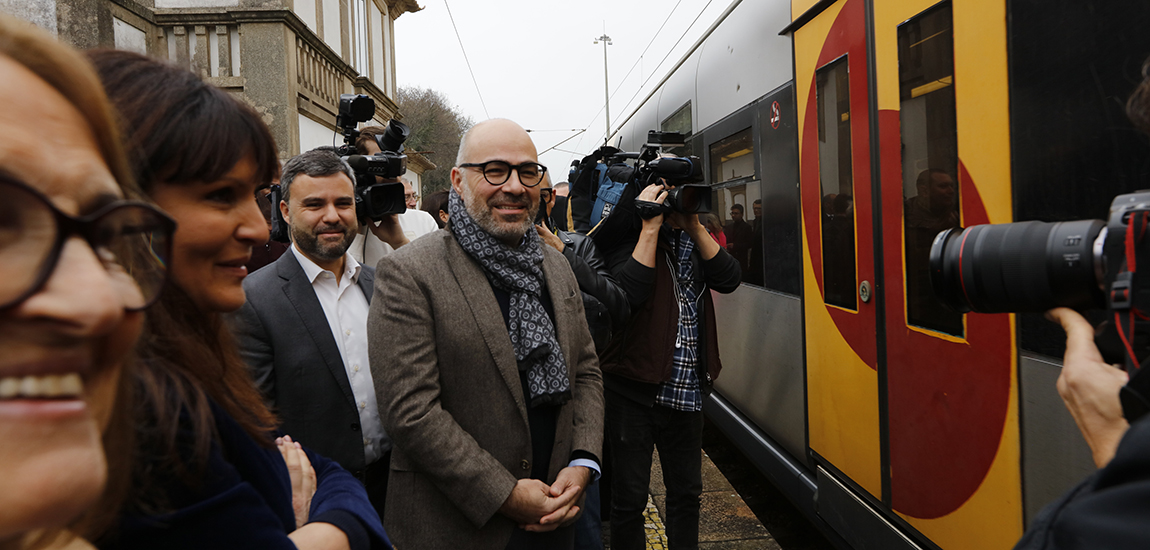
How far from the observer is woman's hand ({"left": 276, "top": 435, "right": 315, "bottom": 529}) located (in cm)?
124

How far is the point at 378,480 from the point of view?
7.81 ft

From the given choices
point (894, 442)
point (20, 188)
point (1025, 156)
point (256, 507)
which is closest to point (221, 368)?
point (256, 507)

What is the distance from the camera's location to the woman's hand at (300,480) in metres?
1.24

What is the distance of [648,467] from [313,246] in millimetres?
1765

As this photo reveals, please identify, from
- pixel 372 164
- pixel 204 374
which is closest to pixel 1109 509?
pixel 204 374

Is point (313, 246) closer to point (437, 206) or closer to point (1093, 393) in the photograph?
point (1093, 393)

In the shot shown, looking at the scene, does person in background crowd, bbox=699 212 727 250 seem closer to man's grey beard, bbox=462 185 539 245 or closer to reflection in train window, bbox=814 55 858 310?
reflection in train window, bbox=814 55 858 310

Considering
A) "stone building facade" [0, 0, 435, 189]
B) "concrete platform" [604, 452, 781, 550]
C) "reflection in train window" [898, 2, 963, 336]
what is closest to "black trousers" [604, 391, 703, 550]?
"concrete platform" [604, 452, 781, 550]

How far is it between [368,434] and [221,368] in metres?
1.32

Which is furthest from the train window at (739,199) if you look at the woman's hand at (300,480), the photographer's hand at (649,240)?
the woman's hand at (300,480)

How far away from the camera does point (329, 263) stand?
2.52 meters

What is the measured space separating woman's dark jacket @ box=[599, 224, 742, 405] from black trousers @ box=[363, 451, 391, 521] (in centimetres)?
118

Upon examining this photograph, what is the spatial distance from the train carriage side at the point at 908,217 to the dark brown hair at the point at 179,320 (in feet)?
6.61

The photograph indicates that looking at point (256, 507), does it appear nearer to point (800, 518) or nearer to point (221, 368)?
point (221, 368)
